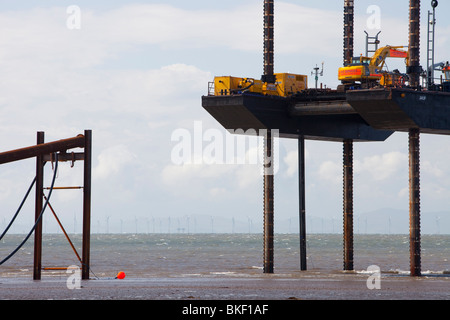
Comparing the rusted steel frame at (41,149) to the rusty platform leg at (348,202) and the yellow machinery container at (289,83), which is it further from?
the rusty platform leg at (348,202)

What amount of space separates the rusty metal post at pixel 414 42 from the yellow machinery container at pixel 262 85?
354 inches

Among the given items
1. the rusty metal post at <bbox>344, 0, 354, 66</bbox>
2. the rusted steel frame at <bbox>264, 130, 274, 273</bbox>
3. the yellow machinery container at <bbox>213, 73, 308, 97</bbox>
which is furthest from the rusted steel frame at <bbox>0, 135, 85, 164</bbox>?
the rusty metal post at <bbox>344, 0, 354, 66</bbox>

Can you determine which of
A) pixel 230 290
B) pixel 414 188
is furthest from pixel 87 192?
pixel 414 188

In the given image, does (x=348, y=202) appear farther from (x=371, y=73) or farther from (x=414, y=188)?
(x=371, y=73)

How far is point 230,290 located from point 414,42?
26.3 metres

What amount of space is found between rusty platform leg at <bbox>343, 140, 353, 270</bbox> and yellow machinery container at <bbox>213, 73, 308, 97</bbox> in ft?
25.9

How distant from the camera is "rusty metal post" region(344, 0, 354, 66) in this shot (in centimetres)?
7250

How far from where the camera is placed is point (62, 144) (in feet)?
163

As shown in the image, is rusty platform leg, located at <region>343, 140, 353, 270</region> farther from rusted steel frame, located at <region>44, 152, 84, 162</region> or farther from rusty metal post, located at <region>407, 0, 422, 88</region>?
rusted steel frame, located at <region>44, 152, 84, 162</region>

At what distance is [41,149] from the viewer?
49.5m

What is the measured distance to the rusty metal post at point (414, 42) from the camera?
211ft

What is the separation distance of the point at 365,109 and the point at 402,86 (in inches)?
146
